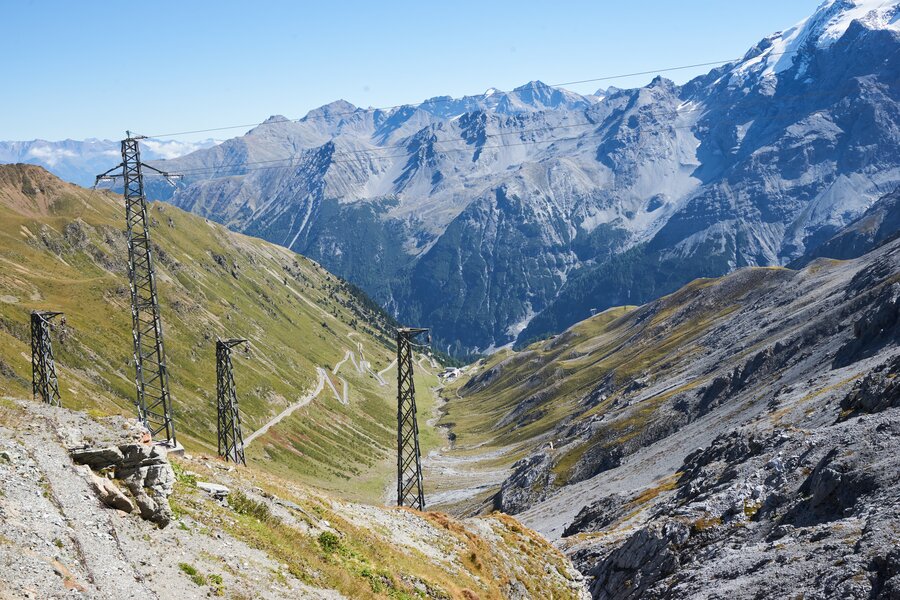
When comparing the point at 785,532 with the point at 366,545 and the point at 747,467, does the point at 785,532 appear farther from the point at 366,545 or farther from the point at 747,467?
the point at 366,545

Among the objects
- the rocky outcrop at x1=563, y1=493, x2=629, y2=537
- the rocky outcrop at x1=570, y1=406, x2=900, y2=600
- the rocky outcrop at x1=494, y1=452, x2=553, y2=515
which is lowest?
the rocky outcrop at x1=494, y1=452, x2=553, y2=515

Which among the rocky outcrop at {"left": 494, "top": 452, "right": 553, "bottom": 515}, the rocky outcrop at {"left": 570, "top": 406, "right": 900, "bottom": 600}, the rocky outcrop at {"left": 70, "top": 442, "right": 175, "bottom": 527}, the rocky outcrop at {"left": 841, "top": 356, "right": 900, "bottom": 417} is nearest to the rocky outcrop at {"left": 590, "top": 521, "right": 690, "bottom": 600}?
the rocky outcrop at {"left": 570, "top": 406, "right": 900, "bottom": 600}

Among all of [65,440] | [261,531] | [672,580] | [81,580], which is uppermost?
[65,440]

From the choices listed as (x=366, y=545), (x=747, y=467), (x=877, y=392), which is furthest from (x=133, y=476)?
(x=877, y=392)

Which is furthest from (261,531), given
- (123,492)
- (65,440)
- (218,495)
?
(65,440)

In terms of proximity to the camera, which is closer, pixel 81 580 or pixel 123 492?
pixel 81 580

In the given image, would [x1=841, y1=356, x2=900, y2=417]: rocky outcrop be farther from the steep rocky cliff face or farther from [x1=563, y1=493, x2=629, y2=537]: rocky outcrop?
[x1=563, y1=493, x2=629, y2=537]: rocky outcrop

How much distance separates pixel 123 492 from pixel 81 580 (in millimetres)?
6292

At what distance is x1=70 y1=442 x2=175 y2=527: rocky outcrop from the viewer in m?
26.3

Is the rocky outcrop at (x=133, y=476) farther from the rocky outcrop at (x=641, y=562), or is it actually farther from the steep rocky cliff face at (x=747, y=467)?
the rocky outcrop at (x=641, y=562)

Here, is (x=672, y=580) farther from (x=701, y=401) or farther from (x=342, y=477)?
(x=342, y=477)

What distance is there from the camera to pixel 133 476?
27.8 meters

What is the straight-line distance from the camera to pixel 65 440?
90.1 feet

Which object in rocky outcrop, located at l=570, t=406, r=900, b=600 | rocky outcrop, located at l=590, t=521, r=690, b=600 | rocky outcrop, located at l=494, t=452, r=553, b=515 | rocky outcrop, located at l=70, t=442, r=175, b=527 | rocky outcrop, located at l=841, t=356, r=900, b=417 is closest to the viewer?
rocky outcrop, located at l=70, t=442, r=175, b=527
